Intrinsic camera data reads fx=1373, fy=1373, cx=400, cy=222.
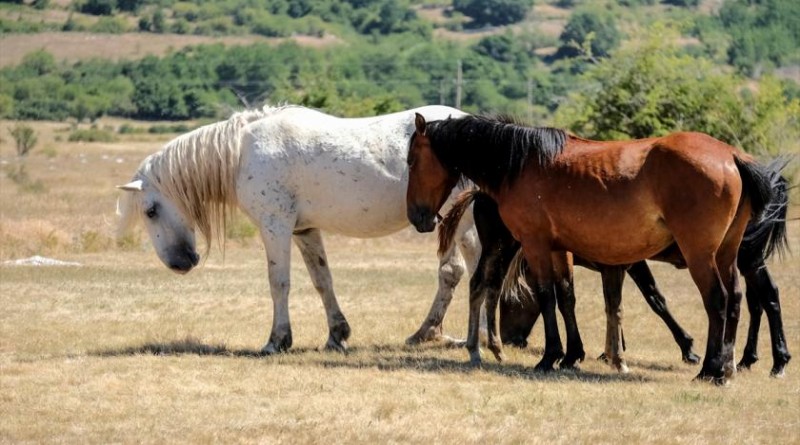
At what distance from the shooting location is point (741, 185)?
10.7 meters

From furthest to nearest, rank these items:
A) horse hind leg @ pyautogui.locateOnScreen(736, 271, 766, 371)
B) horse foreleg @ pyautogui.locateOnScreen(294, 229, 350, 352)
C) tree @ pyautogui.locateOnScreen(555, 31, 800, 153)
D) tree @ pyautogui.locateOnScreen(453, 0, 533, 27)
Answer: tree @ pyautogui.locateOnScreen(453, 0, 533, 27) → tree @ pyautogui.locateOnScreen(555, 31, 800, 153) → horse foreleg @ pyautogui.locateOnScreen(294, 229, 350, 352) → horse hind leg @ pyautogui.locateOnScreen(736, 271, 766, 371)

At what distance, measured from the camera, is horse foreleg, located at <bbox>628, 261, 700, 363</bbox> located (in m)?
13.1

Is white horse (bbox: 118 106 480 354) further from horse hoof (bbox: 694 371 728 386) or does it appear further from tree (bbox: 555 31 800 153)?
tree (bbox: 555 31 800 153)

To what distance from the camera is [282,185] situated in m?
12.6

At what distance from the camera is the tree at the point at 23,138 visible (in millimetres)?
54562

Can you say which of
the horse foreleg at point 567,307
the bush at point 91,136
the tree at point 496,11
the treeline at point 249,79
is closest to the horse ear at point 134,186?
the horse foreleg at point 567,307

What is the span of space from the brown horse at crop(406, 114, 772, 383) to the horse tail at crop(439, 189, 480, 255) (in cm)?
61

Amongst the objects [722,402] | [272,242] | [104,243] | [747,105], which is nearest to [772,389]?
[722,402]

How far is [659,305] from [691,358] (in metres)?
0.60

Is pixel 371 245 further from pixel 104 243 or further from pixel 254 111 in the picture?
pixel 254 111

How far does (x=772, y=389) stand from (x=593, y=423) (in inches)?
92.8

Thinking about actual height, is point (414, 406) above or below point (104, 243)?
above

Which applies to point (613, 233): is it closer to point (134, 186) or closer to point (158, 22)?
point (134, 186)

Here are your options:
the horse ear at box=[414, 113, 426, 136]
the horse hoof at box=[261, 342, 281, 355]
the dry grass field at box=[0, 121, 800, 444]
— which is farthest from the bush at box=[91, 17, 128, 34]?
the horse ear at box=[414, 113, 426, 136]
